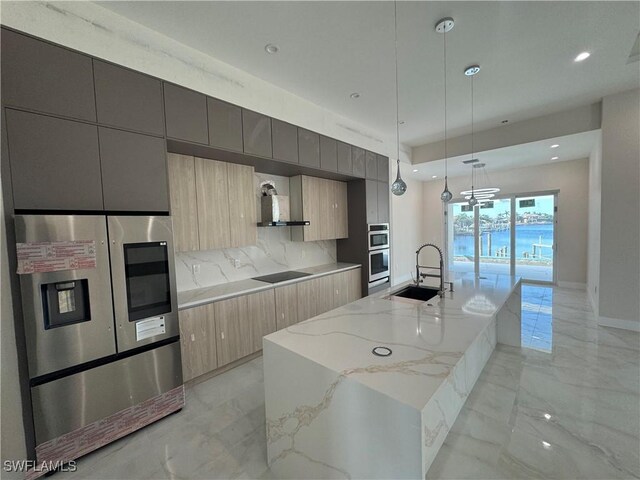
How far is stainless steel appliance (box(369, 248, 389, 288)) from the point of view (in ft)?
15.1

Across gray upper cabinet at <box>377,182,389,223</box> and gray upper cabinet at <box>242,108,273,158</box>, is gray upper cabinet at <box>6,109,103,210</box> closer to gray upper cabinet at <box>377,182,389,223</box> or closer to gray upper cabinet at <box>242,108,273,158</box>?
gray upper cabinet at <box>242,108,273,158</box>

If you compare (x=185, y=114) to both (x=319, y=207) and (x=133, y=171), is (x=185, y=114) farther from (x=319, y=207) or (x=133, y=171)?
(x=319, y=207)

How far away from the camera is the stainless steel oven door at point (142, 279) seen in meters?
1.95

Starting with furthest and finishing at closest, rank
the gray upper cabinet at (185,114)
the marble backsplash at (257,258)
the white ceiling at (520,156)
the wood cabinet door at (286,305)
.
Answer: the white ceiling at (520,156) → the wood cabinet door at (286,305) → the marble backsplash at (257,258) → the gray upper cabinet at (185,114)

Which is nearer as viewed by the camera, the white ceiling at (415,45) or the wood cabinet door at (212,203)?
the white ceiling at (415,45)

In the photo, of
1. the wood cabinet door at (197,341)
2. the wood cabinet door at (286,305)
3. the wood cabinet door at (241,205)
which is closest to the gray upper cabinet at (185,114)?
Answer: the wood cabinet door at (241,205)

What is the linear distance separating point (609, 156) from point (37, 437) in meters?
6.54

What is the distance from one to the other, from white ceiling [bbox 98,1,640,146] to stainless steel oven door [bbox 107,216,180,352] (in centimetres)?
168

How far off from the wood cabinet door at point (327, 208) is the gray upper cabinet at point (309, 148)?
0.55m

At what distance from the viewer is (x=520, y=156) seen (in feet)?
17.1

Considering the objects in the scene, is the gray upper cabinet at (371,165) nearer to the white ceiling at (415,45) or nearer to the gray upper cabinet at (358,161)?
the gray upper cabinet at (358,161)

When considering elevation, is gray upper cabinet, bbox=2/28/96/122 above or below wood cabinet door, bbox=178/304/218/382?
above

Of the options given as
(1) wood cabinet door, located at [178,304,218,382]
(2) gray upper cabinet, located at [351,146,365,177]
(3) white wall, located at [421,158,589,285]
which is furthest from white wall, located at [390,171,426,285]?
(1) wood cabinet door, located at [178,304,218,382]

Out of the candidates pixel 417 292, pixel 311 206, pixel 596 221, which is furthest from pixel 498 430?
pixel 596 221
